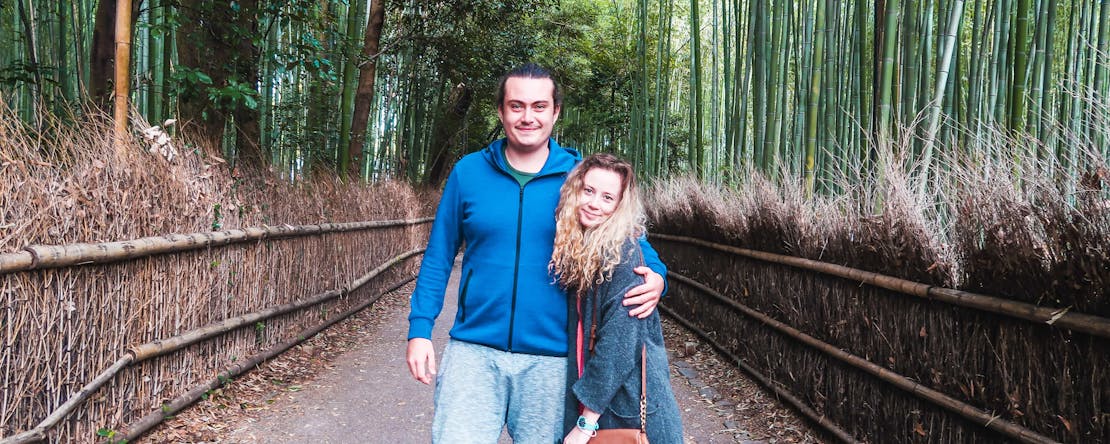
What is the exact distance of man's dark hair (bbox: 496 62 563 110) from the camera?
1.56 metres

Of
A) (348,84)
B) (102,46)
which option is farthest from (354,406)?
(348,84)

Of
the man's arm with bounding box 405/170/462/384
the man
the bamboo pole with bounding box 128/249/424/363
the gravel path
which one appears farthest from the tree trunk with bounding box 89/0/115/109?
the man

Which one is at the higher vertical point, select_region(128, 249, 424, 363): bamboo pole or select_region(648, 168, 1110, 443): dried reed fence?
select_region(648, 168, 1110, 443): dried reed fence

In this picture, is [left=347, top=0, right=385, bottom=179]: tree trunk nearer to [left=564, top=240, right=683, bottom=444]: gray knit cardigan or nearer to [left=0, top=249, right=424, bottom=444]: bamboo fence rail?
[left=0, top=249, right=424, bottom=444]: bamboo fence rail

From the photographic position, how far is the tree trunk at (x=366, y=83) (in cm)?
879

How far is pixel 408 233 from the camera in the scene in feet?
33.6

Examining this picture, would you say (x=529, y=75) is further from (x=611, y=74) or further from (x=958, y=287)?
(x=611, y=74)

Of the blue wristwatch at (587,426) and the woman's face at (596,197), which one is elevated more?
the woman's face at (596,197)

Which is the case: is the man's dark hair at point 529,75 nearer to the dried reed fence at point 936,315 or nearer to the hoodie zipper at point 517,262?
the hoodie zipper at point 517,262

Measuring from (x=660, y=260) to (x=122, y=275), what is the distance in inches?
78.9

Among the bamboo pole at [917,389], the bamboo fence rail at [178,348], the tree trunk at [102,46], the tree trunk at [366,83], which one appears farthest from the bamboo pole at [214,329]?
the tree trunk at [366,83]

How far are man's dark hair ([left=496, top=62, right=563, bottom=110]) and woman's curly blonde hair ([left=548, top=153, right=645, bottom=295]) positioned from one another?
20cm

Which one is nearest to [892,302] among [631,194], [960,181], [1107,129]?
[960,181]

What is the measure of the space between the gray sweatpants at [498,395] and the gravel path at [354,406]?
6.75ft
